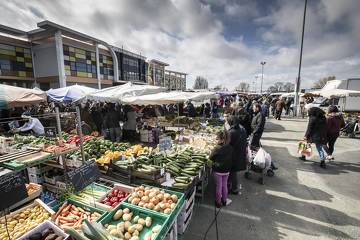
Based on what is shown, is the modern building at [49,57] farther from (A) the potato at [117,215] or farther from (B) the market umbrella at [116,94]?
(A) the potato at [117,215]

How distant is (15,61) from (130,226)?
3078 centimetres

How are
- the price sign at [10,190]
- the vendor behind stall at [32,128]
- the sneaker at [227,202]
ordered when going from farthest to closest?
the vendor behind stall at [32,128], the sneaker at [227,202], the price sign at [10,190]

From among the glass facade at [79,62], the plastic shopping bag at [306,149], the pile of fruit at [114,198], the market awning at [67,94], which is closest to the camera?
the pile of fruit at [114,198]

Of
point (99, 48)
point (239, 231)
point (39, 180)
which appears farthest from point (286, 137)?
point (99, 48)

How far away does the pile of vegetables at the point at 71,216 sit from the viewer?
2.71m

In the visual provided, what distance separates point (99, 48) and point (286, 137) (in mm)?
30737

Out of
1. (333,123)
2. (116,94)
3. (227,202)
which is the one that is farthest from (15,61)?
(333,123)

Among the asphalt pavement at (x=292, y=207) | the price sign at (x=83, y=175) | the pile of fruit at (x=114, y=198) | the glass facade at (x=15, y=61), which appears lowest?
the asphalt pavement at (x=292, y=207)

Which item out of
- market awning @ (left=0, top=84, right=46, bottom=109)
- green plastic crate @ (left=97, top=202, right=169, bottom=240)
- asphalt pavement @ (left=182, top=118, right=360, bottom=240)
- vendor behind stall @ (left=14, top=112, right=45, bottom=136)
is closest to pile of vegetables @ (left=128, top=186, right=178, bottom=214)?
green plastic crate @ (left=97, top=202, right=169, bottom=240)

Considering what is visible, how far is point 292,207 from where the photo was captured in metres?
4.16

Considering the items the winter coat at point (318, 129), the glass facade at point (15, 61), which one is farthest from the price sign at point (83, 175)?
the glass facade at point (15, 61)

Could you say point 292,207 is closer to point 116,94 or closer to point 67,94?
point 116,94

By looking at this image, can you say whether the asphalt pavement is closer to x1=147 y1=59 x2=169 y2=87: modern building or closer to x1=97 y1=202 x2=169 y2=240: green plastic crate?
x1=97 y1=202 x2=169 y2=240: green plastic crate

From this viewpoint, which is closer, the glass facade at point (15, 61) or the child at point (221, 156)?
the child at point (221, 156)
